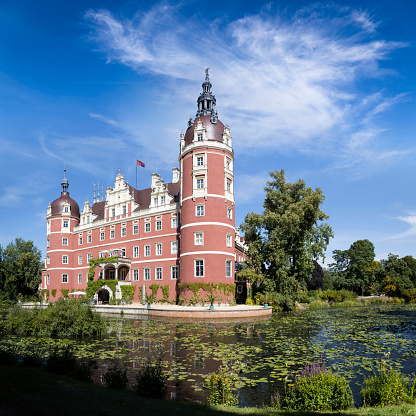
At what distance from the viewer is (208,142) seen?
3875 centimetres

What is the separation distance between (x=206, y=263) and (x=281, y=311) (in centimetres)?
879

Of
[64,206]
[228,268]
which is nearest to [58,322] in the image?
[228,268]

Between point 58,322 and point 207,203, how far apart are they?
21.7 m

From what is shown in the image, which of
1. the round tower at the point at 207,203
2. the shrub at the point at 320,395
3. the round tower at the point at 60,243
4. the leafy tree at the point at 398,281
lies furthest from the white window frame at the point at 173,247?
the shrub at the point at 320,395

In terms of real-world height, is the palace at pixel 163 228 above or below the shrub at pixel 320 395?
above

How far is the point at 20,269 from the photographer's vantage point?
51.3 metres

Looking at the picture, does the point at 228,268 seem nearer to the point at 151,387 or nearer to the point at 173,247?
the point at 173,247

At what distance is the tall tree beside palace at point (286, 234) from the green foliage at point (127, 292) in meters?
14.9

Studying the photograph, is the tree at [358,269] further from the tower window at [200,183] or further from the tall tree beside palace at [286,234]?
the tower window at [200,183]

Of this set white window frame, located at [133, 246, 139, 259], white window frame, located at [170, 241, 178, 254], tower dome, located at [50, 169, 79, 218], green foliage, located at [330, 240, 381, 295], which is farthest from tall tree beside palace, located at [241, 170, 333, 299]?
tower dome, located at [50, 169, 79, 218]

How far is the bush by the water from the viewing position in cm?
1830

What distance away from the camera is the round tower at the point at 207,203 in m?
36.8

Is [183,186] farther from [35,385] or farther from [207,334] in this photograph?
[35,385]

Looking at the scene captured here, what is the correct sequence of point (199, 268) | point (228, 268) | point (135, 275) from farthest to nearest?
point (135, 275) → point (228, 268) → point (199, 268)
